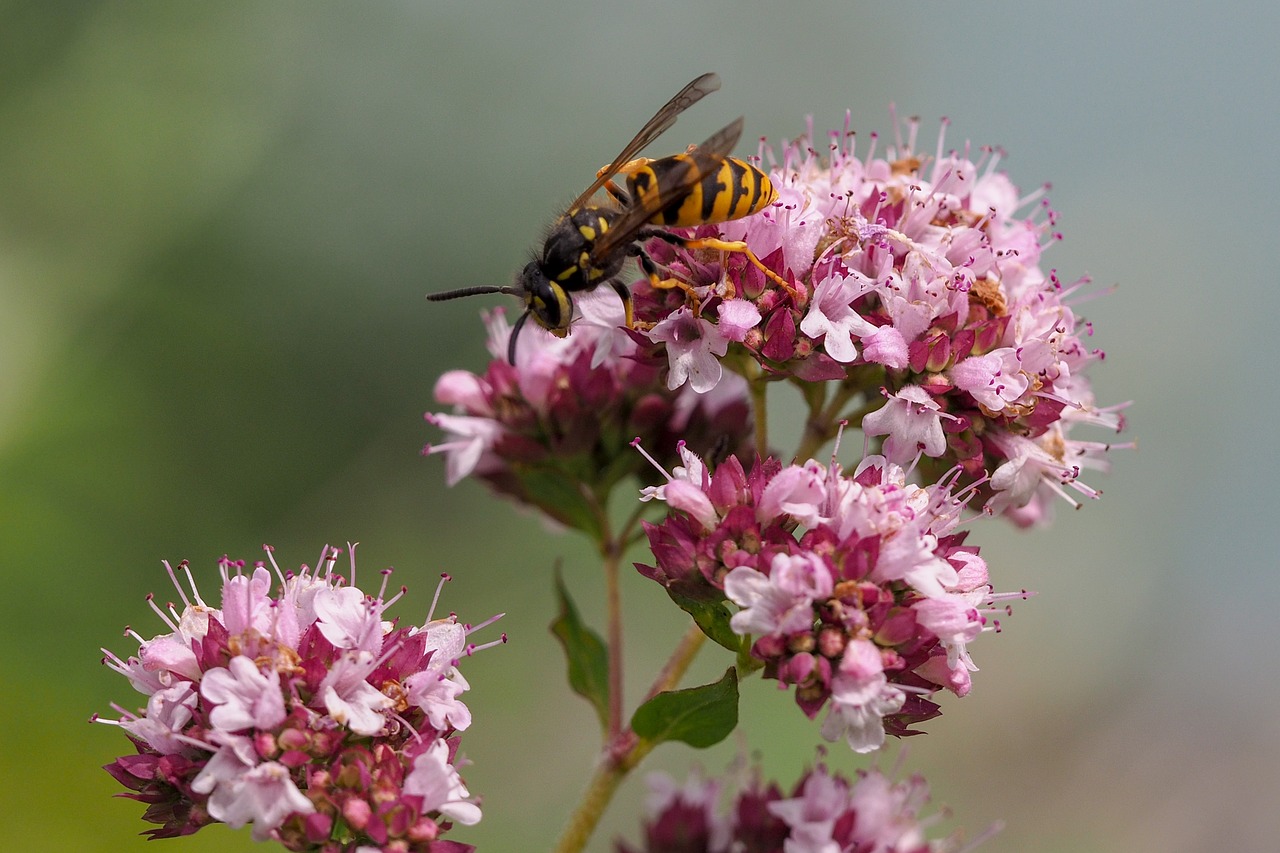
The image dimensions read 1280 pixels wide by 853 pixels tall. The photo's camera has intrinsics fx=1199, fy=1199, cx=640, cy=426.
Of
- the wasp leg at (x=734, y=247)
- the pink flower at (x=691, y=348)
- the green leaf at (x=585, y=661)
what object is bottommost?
the green leaf at (x=585, y=661)

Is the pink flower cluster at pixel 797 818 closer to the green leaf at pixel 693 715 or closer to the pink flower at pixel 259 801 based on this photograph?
the green leaf at pixel 693 715

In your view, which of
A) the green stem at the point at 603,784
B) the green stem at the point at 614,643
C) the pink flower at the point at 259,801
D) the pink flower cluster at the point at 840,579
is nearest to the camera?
the pink flower at the point at 259,801

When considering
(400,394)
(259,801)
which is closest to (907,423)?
(259,801)

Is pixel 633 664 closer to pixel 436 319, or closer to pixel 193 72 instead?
pixel 436 319

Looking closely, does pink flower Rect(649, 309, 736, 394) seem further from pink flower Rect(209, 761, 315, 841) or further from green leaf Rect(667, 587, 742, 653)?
pink flower Rect(209, 761, 315, 841)

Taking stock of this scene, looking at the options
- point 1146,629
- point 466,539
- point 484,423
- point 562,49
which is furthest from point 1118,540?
point 484,423

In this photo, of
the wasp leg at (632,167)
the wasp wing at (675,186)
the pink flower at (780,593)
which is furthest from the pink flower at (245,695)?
the wasp leg at (632,167)

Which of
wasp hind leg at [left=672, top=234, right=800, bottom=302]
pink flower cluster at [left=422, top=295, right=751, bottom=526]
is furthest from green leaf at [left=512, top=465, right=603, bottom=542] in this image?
wasp hind leg at [left=672, top=234, right=800, bottom=302]
